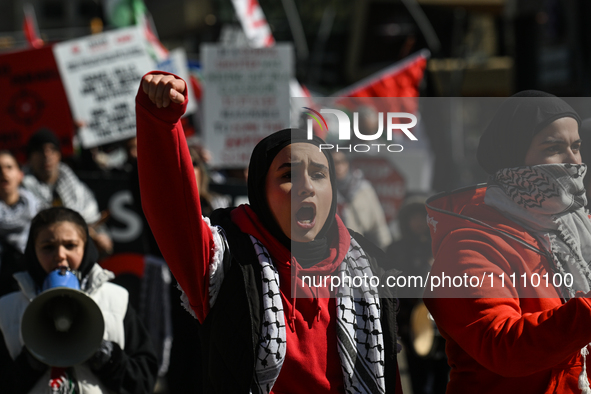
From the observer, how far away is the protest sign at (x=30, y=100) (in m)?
7.15

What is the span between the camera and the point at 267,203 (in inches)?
85.8

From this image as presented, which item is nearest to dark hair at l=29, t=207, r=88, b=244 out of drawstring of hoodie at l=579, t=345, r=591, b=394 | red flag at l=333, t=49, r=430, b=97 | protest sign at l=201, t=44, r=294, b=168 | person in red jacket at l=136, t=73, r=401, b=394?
person in red jacket at l=136, t=73, r=401, b=394

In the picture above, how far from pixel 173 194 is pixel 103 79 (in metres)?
5.42

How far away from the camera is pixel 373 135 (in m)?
2.23

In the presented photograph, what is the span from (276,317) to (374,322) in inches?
12.0

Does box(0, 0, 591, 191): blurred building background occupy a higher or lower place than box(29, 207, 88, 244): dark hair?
higher

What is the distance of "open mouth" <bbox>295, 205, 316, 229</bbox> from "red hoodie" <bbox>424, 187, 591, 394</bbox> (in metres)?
0.39

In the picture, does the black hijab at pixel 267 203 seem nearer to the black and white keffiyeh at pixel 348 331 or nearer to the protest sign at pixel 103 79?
the black and white keffiyeh at pixel 348 331

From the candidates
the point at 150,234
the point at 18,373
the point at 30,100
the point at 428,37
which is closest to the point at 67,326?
the point at 18,373

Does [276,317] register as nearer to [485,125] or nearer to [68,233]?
[485,125]

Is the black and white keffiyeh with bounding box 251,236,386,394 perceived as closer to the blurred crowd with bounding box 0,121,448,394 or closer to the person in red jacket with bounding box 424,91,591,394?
the person in red jacket with bounding box 424,91,591,394

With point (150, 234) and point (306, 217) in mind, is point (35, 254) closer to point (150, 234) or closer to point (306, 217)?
point (306, 217)

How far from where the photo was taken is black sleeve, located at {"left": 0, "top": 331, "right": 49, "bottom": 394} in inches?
107

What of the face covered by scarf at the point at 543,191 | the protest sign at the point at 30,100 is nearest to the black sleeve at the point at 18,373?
the face covered by scarf at the point at 543,191
